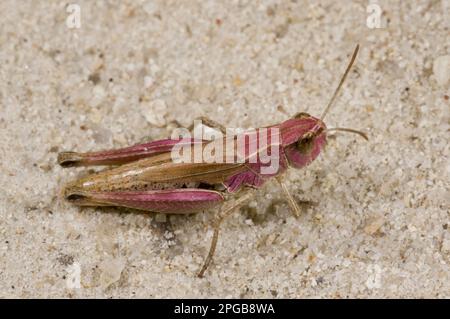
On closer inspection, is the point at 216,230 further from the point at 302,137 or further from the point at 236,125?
the point at 236,125

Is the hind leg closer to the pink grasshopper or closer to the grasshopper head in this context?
the pink grasshopper

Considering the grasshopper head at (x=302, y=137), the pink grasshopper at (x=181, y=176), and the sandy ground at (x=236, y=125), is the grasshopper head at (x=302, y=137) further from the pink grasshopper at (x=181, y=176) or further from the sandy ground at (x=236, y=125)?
the sandy ground at (x=236, y=125)

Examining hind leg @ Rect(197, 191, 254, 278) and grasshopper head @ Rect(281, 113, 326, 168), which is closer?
grasshopper head @ Rect(281, 113, 326, 168)

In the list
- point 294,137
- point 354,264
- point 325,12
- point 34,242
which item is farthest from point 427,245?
point 34,242

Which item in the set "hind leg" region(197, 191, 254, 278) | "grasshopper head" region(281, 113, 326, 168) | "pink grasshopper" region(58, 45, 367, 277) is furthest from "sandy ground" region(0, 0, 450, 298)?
"grasshopper head" region(281, 113, 326, 168)

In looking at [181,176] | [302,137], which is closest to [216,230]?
[181,176]

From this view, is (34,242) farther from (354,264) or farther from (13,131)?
(354,264)
